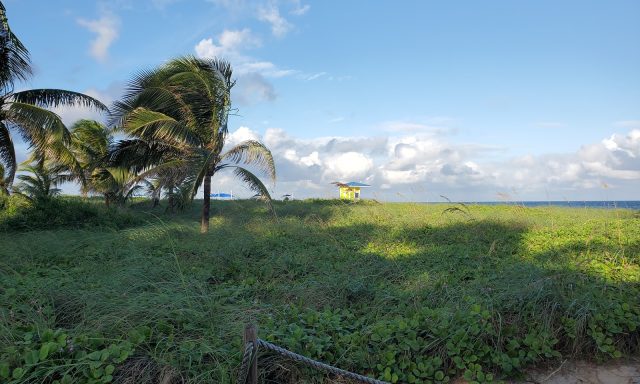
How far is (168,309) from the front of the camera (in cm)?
383

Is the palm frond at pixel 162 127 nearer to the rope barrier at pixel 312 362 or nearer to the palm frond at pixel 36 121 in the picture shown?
the palm frond at pixel 36 121

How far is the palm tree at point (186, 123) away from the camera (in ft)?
40.4

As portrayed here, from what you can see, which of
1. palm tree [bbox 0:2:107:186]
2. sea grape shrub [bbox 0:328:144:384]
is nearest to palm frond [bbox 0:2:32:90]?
palm tree [bbox 0:2:107:186]

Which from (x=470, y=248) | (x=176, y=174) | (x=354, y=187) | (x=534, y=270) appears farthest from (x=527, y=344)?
(x=354, y=187)

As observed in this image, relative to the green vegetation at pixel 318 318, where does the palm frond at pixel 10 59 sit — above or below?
above

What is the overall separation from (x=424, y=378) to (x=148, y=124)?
10.5 m

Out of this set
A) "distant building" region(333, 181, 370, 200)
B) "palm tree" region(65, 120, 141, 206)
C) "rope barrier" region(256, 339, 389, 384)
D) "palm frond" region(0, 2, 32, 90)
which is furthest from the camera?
"distant building" region(333, 181, 370, 200)

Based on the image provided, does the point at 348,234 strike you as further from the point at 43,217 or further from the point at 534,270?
the point at 43,217

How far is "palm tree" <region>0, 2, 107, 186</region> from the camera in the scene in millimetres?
11672

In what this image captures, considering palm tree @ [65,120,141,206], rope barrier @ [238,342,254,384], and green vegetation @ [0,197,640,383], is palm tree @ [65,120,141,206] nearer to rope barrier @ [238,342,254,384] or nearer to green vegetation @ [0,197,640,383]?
green vegetation @ [0,197,640,383]

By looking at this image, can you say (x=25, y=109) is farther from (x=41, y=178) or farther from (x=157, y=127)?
(x=41, y=178)

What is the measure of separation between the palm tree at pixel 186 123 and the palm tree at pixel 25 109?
1.70 meters

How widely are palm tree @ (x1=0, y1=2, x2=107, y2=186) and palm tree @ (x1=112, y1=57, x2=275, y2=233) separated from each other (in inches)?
67.1

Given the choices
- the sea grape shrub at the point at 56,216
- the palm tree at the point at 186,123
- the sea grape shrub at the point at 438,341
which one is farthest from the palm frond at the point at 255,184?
the sea grape shrub at the point at 438,341
